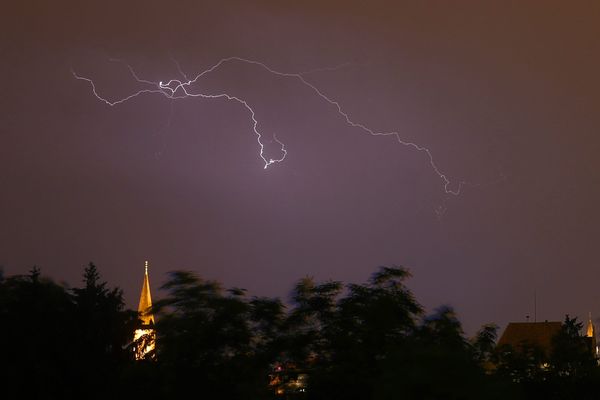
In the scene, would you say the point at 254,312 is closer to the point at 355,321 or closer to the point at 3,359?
the point at 355,321

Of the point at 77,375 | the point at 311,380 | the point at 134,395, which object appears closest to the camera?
the point at 311,380

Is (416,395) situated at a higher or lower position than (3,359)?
lower

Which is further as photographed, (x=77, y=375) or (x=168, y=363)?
(x=77, y=375)

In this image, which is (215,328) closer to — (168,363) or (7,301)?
(168,363)

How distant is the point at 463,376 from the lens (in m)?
18.0

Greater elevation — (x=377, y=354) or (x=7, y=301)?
(x=7, y=301)

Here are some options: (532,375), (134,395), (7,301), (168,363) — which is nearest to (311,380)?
(168,363)

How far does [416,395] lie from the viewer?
17891 millimetres

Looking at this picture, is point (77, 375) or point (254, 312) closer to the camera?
point (254, 312)

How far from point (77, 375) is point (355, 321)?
380 inches

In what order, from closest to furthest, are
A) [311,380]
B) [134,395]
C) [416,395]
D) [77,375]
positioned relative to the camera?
[416,395], [311,380], [134,395], [77,375]

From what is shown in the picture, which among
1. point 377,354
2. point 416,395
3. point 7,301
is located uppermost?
point 7,301

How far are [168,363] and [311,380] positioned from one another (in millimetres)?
2984

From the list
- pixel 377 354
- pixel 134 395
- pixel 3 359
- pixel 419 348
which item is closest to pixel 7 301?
pixel 3 359
